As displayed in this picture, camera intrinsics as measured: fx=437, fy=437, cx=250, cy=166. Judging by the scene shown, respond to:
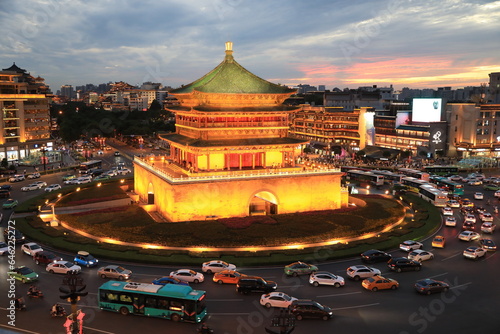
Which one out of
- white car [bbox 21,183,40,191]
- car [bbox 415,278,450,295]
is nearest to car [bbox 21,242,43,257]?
car [bbox 415,278,450,295]

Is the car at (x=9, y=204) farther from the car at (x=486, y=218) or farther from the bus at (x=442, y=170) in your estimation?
the bus at (x=442, y=170)

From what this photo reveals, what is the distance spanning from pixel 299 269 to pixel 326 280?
2.91 m

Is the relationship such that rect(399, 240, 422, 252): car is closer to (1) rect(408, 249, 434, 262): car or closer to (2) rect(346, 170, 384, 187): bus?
(1) rect(408, 249, 434, 262): car

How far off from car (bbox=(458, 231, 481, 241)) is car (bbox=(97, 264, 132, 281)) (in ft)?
107

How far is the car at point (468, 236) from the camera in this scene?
44.0 metres

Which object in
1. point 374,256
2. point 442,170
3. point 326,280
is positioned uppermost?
point 442,170

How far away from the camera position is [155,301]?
27625mm

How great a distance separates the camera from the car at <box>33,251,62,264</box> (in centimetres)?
3678

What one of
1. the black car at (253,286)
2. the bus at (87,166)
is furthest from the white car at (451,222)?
the bus at (87,166)

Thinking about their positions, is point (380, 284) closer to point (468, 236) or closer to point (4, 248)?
point (468, 236)

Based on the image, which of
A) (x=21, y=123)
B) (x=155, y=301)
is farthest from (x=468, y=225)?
(x=21, y=123)

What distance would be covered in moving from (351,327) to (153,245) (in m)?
22.0

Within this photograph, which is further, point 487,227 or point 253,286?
point 487,227

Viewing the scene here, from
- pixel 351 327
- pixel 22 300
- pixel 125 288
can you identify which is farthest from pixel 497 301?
pixel 22 300
